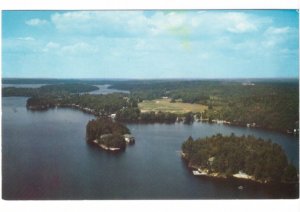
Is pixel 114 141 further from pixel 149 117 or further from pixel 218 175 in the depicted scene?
pixel 218 175

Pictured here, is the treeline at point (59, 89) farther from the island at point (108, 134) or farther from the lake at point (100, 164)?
the island at point (108, 134)

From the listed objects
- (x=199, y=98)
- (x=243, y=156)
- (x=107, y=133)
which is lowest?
(x=243, y=156)

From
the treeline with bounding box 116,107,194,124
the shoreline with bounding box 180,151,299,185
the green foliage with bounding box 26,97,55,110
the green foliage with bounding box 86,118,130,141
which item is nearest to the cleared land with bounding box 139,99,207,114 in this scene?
the treeline with bounding box 116,107,194,124

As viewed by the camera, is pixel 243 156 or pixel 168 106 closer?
pixel 243 156

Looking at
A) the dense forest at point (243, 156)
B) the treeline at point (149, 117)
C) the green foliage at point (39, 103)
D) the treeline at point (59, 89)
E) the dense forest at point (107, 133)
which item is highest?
the treeline at point (59, 89)

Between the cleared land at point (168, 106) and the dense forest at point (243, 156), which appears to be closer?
the dense forest at point (243, 156)

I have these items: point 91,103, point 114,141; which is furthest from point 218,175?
point 91,103

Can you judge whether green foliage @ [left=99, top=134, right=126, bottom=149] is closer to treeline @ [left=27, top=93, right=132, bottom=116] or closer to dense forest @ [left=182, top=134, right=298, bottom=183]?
treeline @ [left=27, top=93, right=132, bottom=116]

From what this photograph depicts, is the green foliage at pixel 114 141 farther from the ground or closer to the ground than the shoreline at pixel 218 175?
farther from the ground

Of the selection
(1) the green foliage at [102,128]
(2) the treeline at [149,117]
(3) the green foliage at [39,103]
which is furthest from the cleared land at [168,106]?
(3) the green foliage at [39,103]
